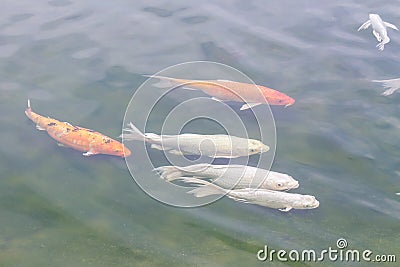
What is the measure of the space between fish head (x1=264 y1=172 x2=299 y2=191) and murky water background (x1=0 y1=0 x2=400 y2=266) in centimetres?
27

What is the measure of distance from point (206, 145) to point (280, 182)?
983 millimetres

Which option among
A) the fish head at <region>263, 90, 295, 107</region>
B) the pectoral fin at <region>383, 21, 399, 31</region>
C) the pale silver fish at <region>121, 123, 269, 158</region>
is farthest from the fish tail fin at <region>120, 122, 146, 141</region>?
the pectoral fin at <region>383, 21, 399, 31</region>

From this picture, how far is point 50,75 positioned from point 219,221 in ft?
12.5


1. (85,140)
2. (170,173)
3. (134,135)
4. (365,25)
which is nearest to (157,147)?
(134,135)

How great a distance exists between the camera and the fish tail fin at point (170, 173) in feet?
17.3

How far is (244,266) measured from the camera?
4.51m

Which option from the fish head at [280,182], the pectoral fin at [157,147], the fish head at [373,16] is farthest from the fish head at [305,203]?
the fish head at [373,16]

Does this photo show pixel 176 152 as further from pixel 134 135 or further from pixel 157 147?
pixel 134 135

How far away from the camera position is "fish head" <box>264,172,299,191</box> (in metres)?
5.09

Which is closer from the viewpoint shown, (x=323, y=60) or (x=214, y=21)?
(x=323, y=60)

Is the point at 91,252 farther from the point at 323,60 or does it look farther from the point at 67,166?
the point at 323,60

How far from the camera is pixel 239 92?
659 centimetres

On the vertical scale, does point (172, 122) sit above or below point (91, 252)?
above

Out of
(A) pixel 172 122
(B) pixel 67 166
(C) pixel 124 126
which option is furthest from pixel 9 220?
(A) pixel 172 122
